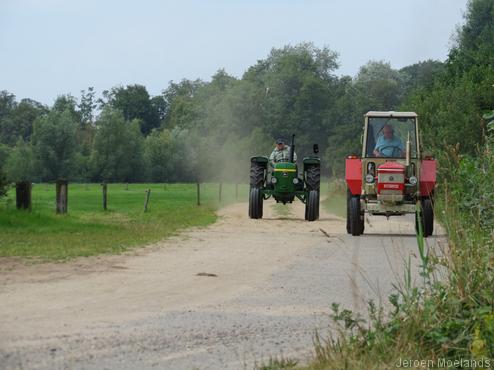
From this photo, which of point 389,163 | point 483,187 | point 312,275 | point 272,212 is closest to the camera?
point 483,187

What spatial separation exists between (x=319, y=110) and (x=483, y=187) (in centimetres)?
9304

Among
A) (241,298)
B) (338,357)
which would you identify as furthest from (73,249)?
(338,357)

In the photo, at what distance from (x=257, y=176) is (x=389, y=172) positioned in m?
6.91

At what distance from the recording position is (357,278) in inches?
547

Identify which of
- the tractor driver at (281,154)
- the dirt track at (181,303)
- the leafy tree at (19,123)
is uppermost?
the leafy tree at (19,123)

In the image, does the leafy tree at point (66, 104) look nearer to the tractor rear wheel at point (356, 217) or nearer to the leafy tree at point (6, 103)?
the leafy tree at point (6, 103)

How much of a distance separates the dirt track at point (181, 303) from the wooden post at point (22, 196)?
7022 mm

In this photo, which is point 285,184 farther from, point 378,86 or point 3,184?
point 378,86

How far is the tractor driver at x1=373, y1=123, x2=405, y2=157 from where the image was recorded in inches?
910

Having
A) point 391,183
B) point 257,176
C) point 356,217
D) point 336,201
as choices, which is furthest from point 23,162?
point 391,183

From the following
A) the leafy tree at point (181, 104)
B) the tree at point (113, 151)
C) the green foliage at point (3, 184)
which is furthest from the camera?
the leafy tree at point (181, 104)

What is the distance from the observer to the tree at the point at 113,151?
358 ft

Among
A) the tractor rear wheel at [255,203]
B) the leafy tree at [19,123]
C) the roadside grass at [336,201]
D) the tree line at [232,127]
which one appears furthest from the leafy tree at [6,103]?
the tractor rear wheel at [255,203]

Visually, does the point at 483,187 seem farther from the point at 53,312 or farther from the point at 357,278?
the point at 53,312
